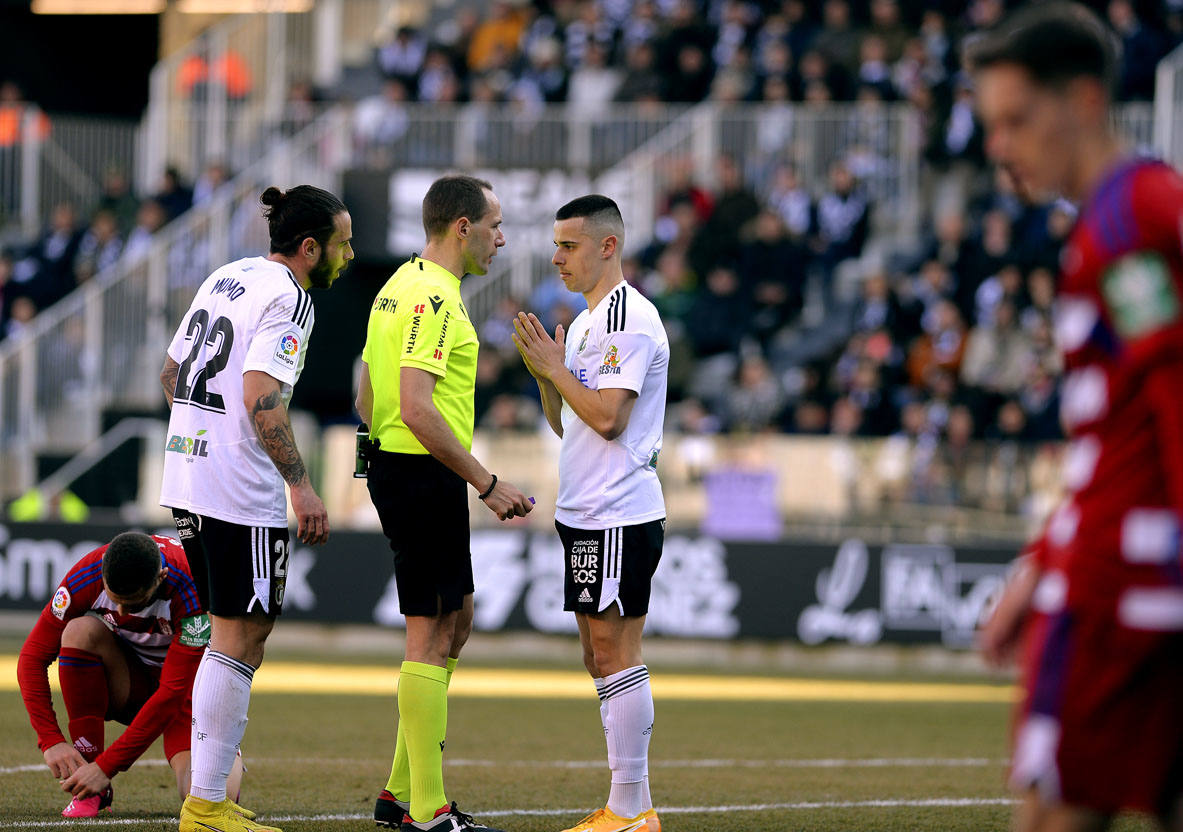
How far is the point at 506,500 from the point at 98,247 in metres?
17.5

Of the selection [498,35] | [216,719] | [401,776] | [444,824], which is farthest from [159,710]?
[498,35]

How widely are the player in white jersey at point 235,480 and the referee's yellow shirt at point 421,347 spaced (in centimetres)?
33

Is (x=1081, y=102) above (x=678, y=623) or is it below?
above

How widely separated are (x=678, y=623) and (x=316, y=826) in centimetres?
962

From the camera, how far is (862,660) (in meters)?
15.2

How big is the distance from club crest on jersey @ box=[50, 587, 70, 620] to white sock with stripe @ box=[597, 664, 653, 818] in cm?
222

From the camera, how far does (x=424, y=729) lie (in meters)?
5.78

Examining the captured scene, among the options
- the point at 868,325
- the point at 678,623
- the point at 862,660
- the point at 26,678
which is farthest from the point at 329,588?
the point at 26,678

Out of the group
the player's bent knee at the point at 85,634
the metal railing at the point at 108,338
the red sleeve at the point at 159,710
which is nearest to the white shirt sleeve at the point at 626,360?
the red sleeve at the point at 159,710

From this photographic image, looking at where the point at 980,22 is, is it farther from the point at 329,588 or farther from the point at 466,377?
the point at 466,377

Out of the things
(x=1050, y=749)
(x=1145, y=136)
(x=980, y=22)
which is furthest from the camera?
(x=980, y=22)

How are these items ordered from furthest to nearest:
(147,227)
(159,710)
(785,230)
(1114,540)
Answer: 1. (147,227)
2. (785,230)
3. (159,710)
4. (1114,540)

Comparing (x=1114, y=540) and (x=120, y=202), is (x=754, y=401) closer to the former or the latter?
(x=120, y=202)

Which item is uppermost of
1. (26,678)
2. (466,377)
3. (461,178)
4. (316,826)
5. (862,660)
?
(461,178)
